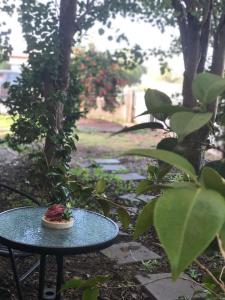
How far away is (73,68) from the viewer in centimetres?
606

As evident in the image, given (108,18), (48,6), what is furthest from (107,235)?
(108,18)

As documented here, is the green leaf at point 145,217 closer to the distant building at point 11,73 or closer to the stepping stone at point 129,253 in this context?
the stepping stone at point 129,253

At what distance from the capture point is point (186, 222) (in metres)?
Result: 0.63

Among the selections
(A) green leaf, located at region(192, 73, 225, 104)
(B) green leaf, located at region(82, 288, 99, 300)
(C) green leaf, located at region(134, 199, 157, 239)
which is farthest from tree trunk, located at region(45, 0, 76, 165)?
(A) green leaf, located at region(192, 73, 225, 104)

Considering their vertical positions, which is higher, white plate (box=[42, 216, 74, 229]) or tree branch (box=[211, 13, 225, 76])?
tree branch (box=[211, 13, 225, 76])

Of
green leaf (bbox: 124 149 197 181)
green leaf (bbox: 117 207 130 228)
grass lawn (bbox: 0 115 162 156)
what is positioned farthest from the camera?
grass lawn (bbox: 0 115 162 156)

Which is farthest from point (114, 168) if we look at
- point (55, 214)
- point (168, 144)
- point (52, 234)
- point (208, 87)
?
point (208, 87)

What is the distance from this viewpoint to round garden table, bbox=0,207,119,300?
2.08 m

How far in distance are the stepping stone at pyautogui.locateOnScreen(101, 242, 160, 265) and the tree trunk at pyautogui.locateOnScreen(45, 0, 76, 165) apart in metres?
1.60

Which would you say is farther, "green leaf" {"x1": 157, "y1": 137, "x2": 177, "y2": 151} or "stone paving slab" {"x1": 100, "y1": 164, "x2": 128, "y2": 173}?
"stone paving slab" {"x1": 100, "y1": 164, "x2": 128, "y2": 173}

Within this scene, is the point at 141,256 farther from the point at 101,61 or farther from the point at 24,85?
the point at 101,61

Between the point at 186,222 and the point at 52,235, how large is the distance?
1710mm

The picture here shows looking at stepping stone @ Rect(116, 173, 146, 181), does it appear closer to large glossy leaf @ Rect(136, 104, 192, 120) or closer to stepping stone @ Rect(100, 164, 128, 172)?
stepping stone @ Rect(100, 164, 128, 172)

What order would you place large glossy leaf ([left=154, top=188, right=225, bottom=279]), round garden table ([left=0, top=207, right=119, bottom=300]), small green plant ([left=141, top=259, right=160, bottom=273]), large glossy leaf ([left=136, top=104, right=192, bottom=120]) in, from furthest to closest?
1. small green plant ([left=141, top=259, right=160, bottom=273])
2. round garden table ([left=0, top=207, right=119, bottom=300])
3. large glossy leaf ([left=136, top=104, right=192, bottom=120])
4. large glossy leaf ([left=154, top=188, right=225, bottom=279])
